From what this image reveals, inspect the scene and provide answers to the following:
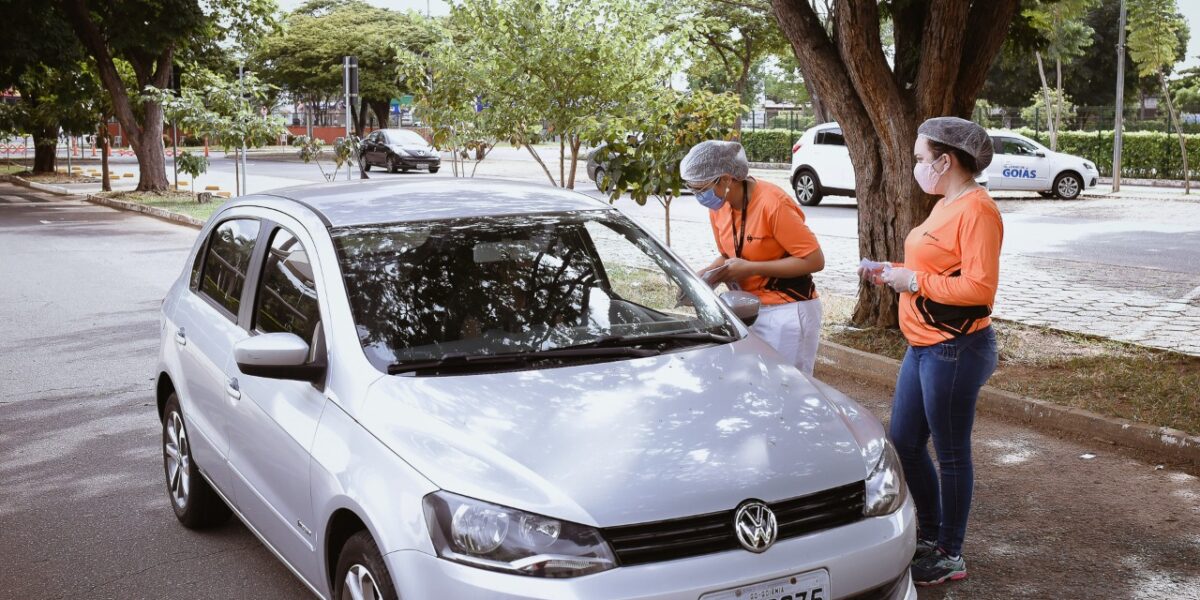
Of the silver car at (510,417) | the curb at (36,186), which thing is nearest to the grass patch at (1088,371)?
the silver car at (510,417)

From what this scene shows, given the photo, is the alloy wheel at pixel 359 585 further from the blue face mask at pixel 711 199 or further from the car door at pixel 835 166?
the car door at pixel 835 166

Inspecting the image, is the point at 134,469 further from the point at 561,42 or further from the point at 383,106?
the point at 383,106

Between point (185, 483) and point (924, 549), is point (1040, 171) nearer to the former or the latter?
point (924, 549)

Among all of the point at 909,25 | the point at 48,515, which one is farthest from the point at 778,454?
the point at 909,25

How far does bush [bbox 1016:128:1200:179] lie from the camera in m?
28.7

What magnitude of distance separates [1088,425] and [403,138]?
1353 inches

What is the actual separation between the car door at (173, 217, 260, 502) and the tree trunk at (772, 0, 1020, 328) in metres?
5.23

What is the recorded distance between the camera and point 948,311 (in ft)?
13.4

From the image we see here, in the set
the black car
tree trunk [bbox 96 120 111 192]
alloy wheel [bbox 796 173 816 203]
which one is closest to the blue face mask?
alloy wheel [bbox 796 173 816 203]

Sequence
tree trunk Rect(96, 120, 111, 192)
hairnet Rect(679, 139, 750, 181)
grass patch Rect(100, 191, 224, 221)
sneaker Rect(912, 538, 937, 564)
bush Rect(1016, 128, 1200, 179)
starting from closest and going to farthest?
sneaker Rect(912, 538, 937, 564) → hairnet Rect(679, 139, 750, 181) → grass patch Rect(100, 191, 224, 221) → tree trunk Rect(96, 120, 111, 192) → bush Rect(1016, 128, 1200, 179)

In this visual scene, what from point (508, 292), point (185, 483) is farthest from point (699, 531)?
point (185, 483)

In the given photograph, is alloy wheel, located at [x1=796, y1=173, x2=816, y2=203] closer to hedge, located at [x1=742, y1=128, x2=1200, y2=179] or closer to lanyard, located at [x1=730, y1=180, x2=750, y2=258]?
hedge, located at [x1=742, y1=128, x2=1200, y2=179]

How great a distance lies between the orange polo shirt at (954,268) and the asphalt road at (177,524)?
1.04 m

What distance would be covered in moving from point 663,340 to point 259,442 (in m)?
1.43
